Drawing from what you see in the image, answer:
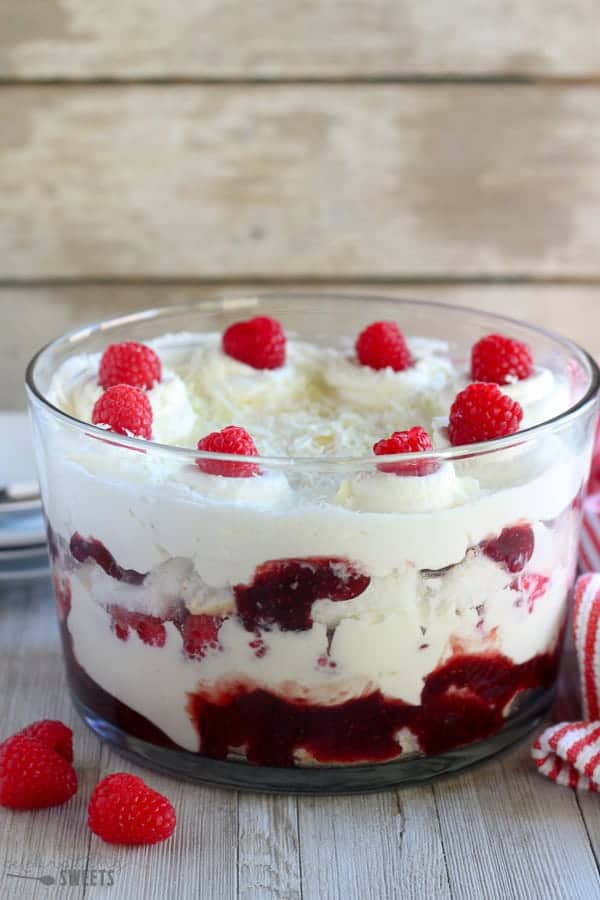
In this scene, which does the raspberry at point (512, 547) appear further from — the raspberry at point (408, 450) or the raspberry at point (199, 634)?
the raspberry at point (199, 634)

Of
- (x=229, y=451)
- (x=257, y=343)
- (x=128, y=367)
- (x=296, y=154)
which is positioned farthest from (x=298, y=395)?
(x=296, y=154)

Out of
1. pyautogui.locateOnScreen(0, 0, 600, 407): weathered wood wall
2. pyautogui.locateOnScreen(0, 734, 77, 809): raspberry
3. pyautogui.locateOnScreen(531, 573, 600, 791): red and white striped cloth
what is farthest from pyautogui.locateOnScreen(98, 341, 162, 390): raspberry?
pyautogui.locateOnScreen(0, 0, 600, 407): weathered wood wall

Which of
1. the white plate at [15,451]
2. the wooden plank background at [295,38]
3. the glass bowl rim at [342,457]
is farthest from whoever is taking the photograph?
the wooden plank background at [295,38]

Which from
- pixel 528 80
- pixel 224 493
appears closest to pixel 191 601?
pixel 224 493

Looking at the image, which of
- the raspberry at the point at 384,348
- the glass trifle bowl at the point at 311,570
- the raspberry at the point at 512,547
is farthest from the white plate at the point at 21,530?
the raspberry at the point at 512,547

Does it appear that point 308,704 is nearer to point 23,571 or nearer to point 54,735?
point 54,735

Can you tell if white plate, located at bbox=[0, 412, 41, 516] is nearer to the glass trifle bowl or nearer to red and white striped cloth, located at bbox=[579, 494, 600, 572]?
the glass trifle bowl
